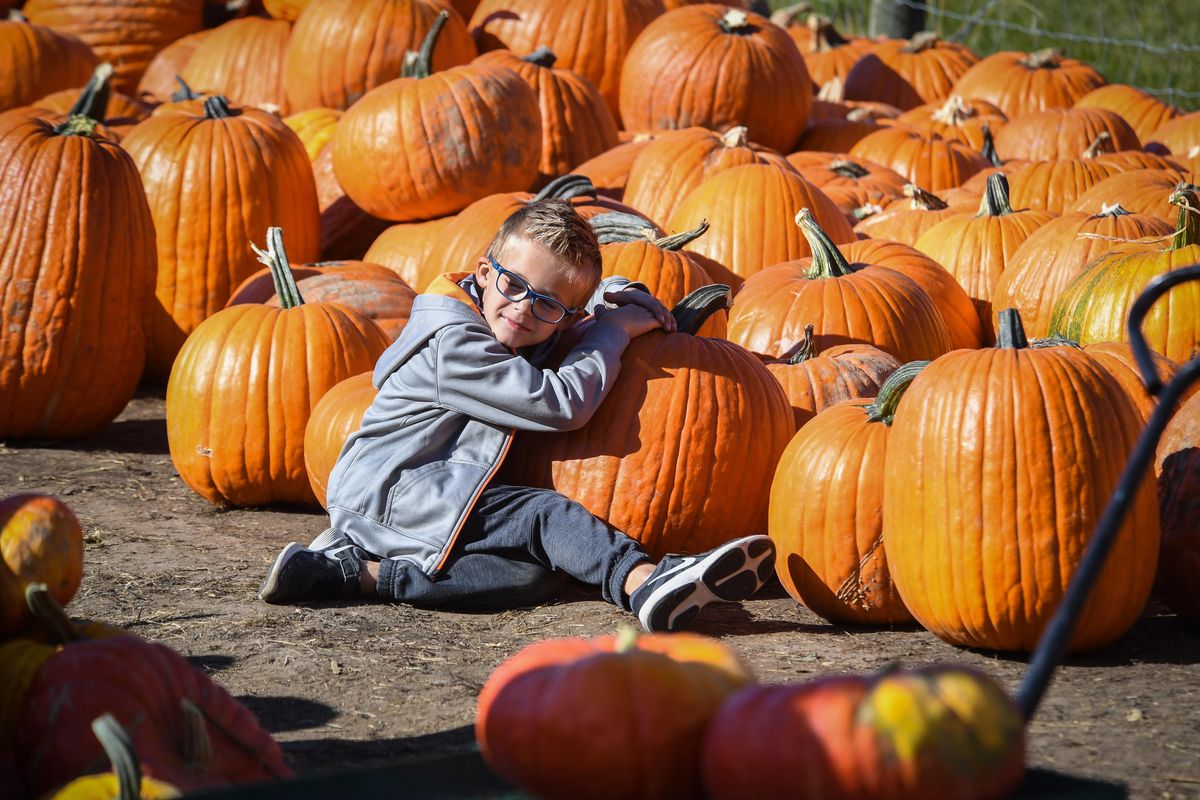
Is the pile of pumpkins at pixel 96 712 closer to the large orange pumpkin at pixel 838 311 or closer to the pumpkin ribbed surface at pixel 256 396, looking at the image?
the pumpkin ribbed surface at pixel 256 396

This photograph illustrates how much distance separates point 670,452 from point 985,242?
2.45 meters

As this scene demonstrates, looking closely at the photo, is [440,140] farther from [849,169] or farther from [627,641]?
[627,641]

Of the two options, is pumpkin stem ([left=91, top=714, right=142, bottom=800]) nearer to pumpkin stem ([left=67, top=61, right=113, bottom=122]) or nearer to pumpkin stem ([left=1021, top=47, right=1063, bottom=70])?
pumpkin stem ([left=67, top=61, right=113, bottom=122])

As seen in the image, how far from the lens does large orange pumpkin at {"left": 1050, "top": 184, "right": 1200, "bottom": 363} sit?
4.36m

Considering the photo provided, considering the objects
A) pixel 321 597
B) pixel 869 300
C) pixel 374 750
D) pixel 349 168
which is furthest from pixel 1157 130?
pixel 374 750

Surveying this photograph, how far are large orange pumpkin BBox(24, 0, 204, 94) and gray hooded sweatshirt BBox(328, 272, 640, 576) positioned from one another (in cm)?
582

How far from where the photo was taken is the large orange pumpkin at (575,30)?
7.51 meters

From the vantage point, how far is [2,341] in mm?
5285

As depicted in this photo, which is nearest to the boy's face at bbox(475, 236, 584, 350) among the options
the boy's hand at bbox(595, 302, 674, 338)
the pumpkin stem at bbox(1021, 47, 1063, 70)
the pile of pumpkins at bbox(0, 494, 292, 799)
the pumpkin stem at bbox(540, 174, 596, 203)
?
the boy's hand at bbox(595, 302, 674, 338)

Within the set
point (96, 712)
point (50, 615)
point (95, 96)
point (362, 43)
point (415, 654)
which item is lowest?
point (415, 654)

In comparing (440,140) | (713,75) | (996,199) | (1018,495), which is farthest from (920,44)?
(1018,495)

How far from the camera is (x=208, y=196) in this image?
595 centimetres

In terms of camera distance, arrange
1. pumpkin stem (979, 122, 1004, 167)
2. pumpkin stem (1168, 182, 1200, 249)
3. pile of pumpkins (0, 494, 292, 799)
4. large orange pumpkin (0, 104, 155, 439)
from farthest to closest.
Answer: pumpkin stem (979, 122, 1004, 167) < large orange pumpkin (0, 104, 155, 439) < pumpkin stem (1168, 182, 1200, 249) < pile of pumpkins (0, 494, 292, 799)

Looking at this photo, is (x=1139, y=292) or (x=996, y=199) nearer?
(x=1139, y=292)
